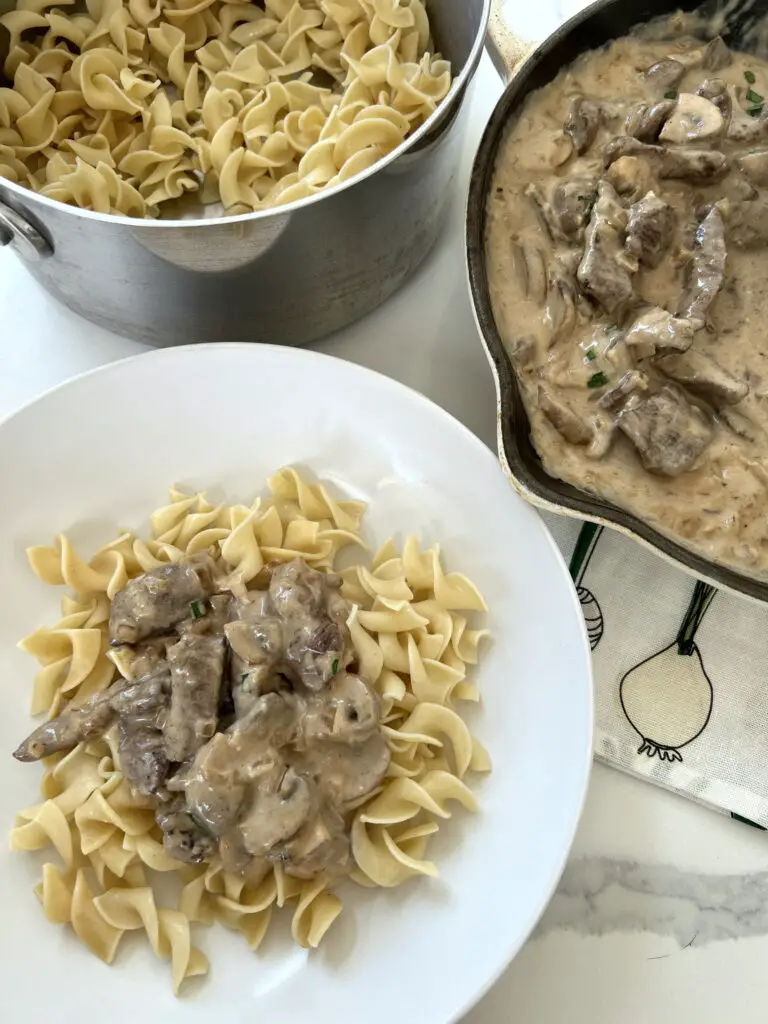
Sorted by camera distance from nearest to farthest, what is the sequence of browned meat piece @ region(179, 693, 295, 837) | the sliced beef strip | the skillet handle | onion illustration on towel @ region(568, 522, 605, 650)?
browned meat piece @ region(179, 693, 295, 837) → the sliced beef strip → onion illustration on towel @ region(568, 522, 605, 650) → the skillet handle

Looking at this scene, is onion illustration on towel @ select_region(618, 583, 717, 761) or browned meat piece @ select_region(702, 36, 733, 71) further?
browned meat piece @ select_region(702, 36, 733, 71)

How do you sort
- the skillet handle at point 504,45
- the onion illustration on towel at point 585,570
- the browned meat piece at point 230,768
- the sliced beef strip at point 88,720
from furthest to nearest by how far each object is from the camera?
the skillet handle at point 504,45 < the onion illustration on towel at point 585,570 < the sliced beef strip at point 88,720 < the browned meat piece at point 230,768

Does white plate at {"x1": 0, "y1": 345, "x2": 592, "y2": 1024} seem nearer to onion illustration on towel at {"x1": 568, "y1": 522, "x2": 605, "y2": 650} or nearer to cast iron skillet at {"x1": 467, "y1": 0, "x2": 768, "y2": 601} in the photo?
cast iron skillet at {"x1": 467, "y1": 0, "x2": 768, "y2": 601}

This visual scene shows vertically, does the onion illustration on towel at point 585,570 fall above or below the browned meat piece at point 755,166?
below

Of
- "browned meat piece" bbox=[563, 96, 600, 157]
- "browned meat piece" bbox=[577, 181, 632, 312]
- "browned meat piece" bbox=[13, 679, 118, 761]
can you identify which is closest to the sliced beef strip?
"browned meat piece" bbox=[13, 679, 118, 761]

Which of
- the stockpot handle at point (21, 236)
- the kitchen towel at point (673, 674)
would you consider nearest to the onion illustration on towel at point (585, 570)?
the kitchen towel at point (673, 674)

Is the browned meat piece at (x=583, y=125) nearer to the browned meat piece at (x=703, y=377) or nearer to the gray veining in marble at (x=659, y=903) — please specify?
the browned meat piece at (x=703, y=377)

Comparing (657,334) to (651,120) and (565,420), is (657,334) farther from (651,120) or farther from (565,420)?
(651,120)

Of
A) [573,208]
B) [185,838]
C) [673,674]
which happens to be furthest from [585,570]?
[185,838]
